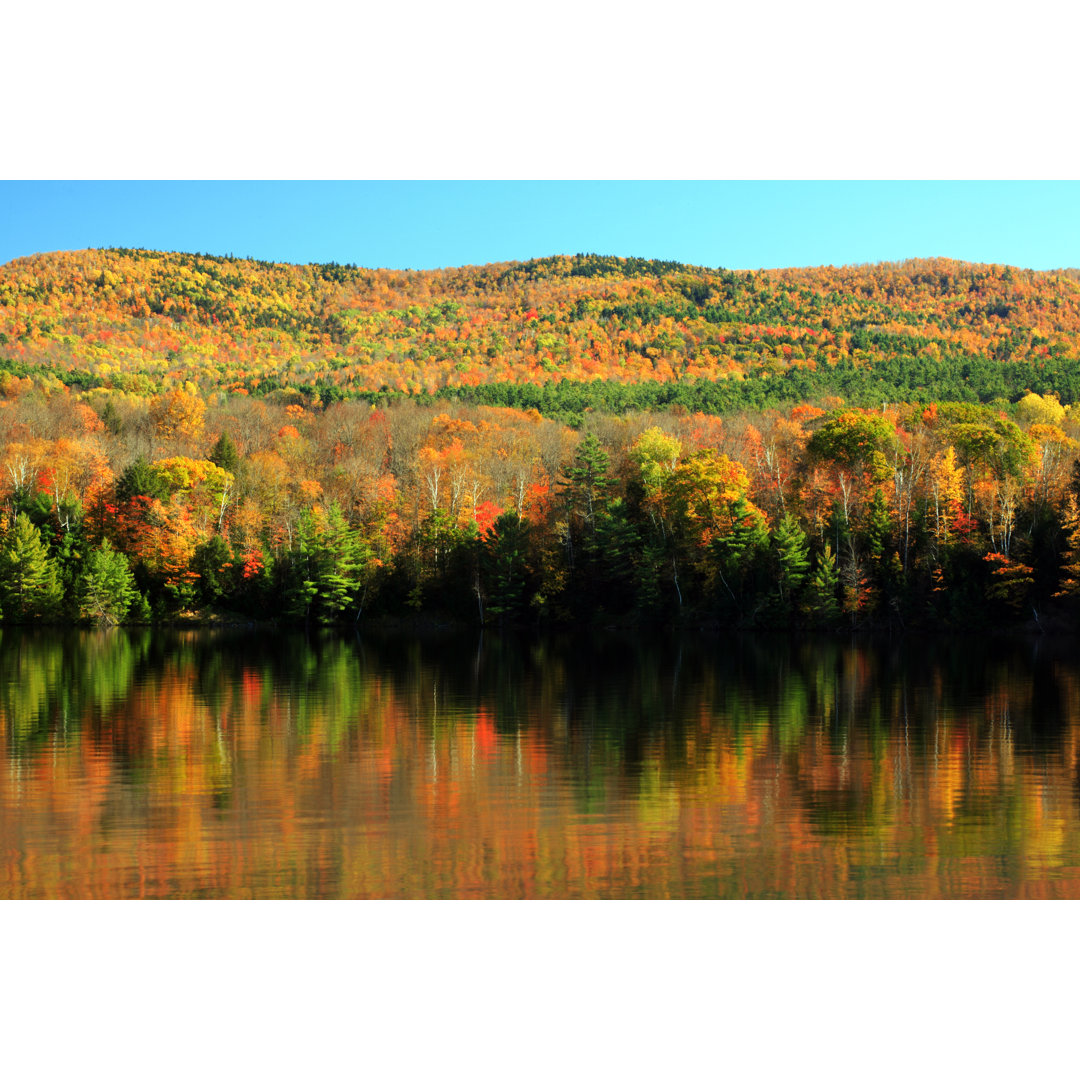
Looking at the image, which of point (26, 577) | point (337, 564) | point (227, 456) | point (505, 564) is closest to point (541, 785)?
point (505, 564)

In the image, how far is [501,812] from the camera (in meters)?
16.1

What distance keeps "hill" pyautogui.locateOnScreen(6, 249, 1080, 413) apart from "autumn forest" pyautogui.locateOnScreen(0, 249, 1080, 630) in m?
0.75

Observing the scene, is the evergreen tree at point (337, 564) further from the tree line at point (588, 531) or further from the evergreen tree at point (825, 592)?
the evergreen tree at point (825, 592)

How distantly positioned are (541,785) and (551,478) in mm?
61876

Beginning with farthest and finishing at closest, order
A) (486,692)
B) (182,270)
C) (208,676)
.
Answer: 1. (182,270)
2. (208,676)
3. (486,692)

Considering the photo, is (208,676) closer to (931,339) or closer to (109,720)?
(109,720)

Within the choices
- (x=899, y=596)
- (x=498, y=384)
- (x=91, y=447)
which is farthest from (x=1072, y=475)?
(x=498, y=384)

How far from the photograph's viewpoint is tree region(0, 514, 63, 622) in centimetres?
6372

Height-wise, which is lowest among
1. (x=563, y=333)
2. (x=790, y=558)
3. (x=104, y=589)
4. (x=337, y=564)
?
(x=104, y=589)

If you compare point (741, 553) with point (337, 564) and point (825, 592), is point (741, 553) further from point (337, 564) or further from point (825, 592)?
point (337, 564)

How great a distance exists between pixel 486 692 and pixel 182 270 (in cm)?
13926

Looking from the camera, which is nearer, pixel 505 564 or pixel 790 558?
pixel 790 558

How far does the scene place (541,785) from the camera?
17906 mm

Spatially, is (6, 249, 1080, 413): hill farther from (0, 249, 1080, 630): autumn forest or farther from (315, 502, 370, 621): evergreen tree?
(315, 502, 370, 621): evergreen tree
